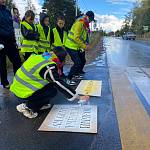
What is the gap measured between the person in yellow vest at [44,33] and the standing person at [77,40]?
1.69ft

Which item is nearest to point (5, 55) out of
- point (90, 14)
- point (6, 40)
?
point (6, 40)

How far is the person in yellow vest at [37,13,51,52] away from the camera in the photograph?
23.6ft

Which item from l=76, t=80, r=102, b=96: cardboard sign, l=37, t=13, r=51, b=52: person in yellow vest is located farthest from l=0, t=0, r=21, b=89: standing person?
l=76, t=80, r=102, b=96: cardboard sign

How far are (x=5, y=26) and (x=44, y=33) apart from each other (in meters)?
1.20

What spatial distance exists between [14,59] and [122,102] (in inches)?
110

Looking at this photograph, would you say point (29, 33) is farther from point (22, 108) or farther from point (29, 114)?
point (29, 114)

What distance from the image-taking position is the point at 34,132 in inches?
159

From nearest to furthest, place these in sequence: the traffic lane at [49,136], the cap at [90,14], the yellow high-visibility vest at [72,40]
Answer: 1. the traffic lane at [49,136]
2. the cap at [90,14]
3. the yellow high-visibility vest at [72,40]

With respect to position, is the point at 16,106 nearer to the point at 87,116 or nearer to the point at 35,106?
the point at 35,106

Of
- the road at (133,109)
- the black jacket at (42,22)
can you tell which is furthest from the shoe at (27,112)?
the black jacket at (42,22)

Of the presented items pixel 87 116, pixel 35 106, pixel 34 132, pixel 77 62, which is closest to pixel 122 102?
pixel 87 116

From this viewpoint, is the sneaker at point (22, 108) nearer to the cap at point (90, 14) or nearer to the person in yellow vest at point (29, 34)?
the person in yellow vest at point (29, 34)

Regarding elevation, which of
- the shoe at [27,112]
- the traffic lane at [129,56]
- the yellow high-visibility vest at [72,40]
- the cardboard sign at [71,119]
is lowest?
the traffic lane at [129,56]

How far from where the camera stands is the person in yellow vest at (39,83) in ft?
14.1
